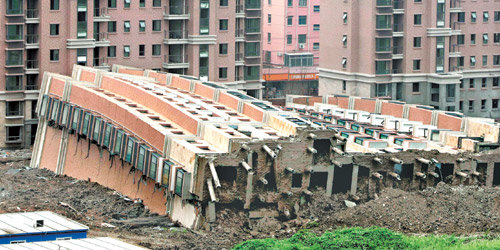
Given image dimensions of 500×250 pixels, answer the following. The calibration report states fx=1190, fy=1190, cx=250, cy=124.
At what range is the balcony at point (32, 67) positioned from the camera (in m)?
110

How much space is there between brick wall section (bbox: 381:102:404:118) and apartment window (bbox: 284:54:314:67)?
5816 cm

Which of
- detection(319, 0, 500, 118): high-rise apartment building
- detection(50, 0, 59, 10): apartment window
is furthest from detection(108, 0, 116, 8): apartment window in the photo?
detection(319, 0, 500, 118): high-rise apartment building

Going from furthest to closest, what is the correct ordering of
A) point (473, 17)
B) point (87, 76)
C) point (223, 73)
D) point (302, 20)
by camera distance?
A: 1. point (302, 20)
2. point (473, 17)
3. point (223, 73)
4. point (87, 76)

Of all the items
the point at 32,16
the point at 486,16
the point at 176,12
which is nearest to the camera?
the point at 32,16

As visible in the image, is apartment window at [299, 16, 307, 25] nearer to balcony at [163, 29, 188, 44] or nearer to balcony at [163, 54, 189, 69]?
balcony at [163, 29, 188, 44]

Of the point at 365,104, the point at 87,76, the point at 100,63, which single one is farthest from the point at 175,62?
the point at 365,104

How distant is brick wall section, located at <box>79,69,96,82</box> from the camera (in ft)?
346

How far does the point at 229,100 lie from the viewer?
95500 mm

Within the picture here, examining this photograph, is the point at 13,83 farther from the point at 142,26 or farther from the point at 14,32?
the point at 142,26

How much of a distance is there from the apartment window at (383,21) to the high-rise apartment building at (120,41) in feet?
42.4

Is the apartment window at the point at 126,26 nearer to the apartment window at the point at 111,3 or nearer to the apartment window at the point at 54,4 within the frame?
the apartment window at the point at 111,3

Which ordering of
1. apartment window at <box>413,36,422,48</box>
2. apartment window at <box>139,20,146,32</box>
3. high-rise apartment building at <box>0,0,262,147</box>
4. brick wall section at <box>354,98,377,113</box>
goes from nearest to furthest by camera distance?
1. high-rise apartment building at <box>0,0,262,147</box>
2. brick wall section at <box>354,98,377,113</box>
3. apartment window at <box>139,20,146,32</box>
4. apartment window at <box>413,36,422,48</box>

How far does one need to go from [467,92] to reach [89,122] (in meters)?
59.3

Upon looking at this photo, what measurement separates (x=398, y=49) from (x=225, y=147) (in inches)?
2275
